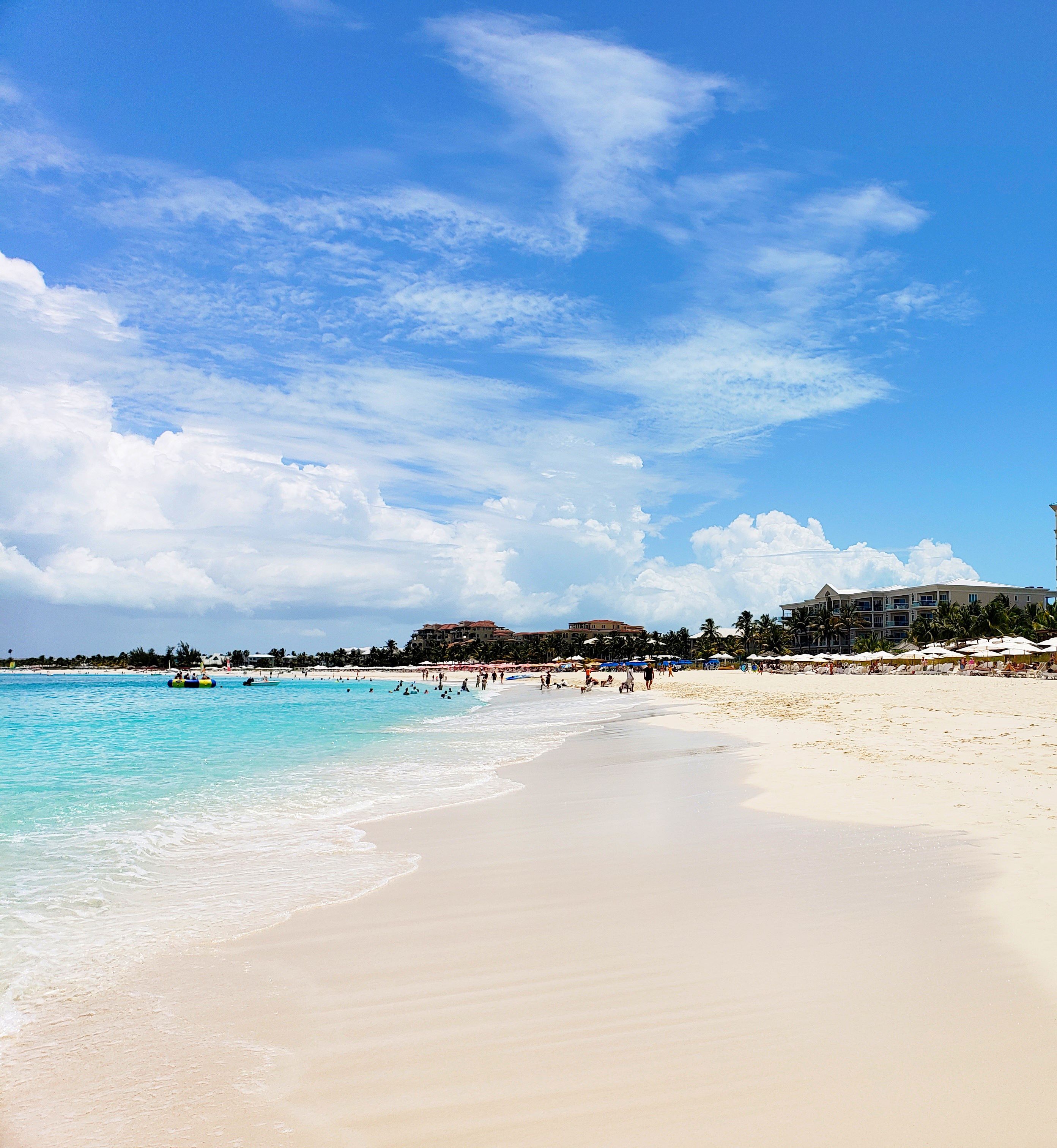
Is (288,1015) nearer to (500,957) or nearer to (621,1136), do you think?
(500,957)

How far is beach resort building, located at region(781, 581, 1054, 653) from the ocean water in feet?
315

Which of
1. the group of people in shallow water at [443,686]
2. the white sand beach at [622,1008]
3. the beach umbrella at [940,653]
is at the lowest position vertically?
the group of people in shallow water at [443,686]

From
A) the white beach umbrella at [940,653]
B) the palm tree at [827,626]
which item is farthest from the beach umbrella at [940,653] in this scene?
the palm tree at [827,626]

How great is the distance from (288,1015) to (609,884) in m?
2.81

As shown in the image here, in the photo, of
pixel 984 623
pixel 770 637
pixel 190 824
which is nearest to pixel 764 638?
pixel 770 637

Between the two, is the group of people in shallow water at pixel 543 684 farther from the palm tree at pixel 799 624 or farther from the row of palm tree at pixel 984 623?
the row of palm tree at pixel 984 623

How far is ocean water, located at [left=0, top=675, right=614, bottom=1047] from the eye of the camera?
5738 mm

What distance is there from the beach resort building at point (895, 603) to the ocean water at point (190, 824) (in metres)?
96.0

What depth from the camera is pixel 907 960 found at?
4371 millimetres

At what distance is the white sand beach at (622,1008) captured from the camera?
305 centimetres

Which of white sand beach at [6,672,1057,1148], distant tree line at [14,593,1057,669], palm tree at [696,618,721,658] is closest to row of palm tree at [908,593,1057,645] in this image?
distant tree line at [14,593,1057,669]

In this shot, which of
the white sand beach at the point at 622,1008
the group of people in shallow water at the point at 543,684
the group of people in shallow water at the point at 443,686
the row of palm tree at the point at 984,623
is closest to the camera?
the white sand beach at the point at 622,1008

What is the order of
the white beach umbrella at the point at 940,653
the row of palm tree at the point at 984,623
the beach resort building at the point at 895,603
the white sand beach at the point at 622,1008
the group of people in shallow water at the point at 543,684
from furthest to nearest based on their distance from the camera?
the beach resort building at the point at 895,603, the row of palm tree at the point at 984,623, the white beach umbrella at the point at 940,653, the group of people in shallow water at the point at 543,684, the white sand beach at the point at 622,1008

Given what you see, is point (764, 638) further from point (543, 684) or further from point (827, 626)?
point (543, 684)
